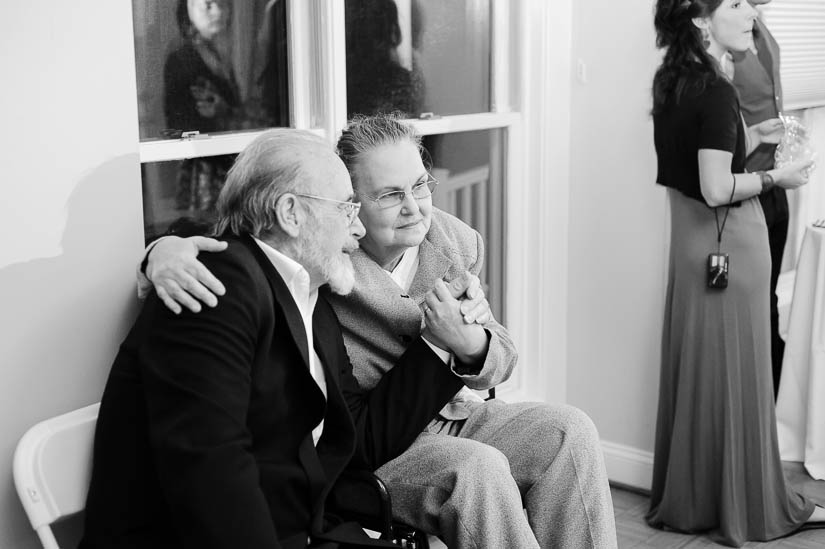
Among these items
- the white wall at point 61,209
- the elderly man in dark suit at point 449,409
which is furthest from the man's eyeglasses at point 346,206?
the white wall at point 61,209

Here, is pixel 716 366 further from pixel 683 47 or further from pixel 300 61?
pixel 300 61

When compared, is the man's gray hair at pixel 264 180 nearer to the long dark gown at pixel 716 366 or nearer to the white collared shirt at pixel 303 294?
the white collared shirt at pixel 303 294

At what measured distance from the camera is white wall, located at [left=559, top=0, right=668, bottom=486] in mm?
3621

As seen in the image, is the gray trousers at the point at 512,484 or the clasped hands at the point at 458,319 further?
the clasped hands at the point at 458,319

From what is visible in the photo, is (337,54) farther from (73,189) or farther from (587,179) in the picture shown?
(587,179)

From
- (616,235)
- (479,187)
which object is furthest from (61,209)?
(616,235)

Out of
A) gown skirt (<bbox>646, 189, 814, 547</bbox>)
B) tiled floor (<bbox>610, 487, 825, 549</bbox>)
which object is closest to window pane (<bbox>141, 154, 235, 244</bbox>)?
gown skirt (<bbox>646, 189, 814, 547</bbox>)

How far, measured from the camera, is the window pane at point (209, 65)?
2.36m

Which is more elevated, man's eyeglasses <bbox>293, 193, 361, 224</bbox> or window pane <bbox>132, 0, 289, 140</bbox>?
window pane <bbox>132, 0, 289, 140</bbox>

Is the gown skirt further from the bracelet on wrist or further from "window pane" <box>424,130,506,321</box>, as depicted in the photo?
"window pane" <box>424,130,506,321</box>

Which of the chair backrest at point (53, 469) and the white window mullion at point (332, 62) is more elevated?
the white window mullion at point (332, 62)

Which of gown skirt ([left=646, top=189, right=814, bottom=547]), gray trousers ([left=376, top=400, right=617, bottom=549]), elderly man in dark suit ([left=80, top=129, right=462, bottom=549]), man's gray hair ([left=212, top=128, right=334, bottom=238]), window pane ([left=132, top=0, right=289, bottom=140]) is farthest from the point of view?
gown skirt ([left=646, top=189, right=814, bottom=547])

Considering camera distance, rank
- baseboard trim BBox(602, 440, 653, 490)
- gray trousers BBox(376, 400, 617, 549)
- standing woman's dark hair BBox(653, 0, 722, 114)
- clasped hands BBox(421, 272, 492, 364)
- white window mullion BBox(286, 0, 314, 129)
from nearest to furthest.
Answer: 1. gray trousers BBox(376, 400, 617, 549)
2. clasped hands BBox(421, 272, 492, 364)
3. white window mullion BBox(286, 0, 314, 129)
4. standing woman's dark hair BBox(653, 0, 722, 114)
5. baseboard trim BBox(602, 440, 653, 490)

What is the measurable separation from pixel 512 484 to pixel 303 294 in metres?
0.58
